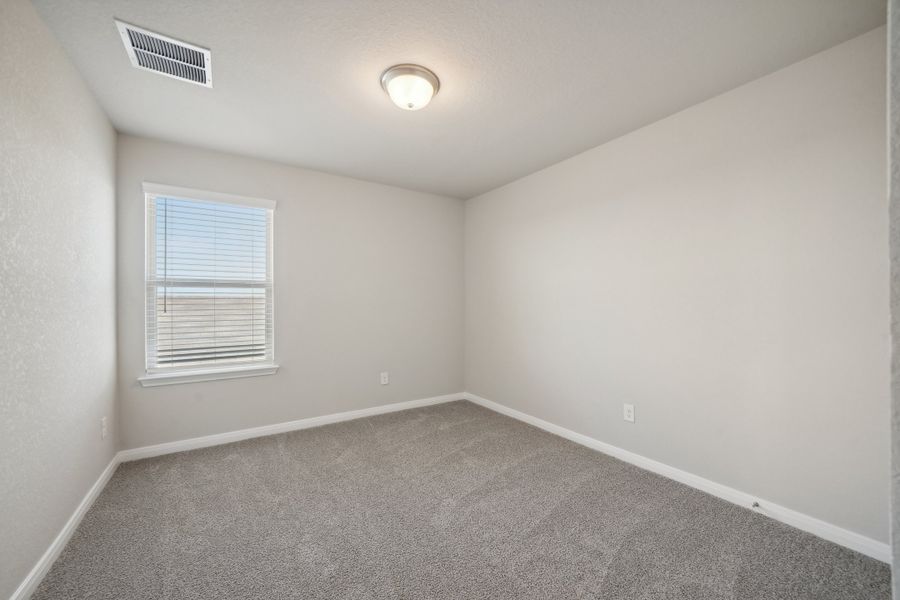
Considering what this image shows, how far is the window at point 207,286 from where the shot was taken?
2.89 meters

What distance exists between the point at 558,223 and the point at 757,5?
187cm

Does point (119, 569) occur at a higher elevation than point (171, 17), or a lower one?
lower

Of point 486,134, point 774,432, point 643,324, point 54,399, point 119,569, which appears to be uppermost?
point 486,134

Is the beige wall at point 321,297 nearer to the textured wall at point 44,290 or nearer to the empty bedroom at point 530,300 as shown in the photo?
the empty bedroom at point 530,300

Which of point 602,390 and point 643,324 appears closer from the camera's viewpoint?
point 643,324

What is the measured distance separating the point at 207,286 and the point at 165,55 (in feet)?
5.75

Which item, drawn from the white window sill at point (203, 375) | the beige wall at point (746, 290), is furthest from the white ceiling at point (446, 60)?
the white window sill at point (203, 375)

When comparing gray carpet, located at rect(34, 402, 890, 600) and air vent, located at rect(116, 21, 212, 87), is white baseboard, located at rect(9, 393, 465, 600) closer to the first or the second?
gray carpet, located at rect(34, 402, 890, 600)

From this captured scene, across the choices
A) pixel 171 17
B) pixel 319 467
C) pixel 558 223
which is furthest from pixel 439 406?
pixel 171 17

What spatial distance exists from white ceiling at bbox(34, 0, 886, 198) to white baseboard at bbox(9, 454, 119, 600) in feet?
7.76

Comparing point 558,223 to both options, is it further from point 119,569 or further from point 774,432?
point 119,569

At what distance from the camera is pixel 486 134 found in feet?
9.05

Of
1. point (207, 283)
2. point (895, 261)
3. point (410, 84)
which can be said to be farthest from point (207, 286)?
point (895, 261)

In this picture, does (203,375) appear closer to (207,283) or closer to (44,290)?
(207,283)
